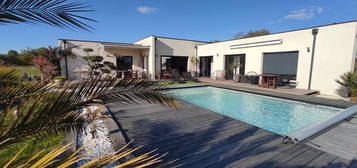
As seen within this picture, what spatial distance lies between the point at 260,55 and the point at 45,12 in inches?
431

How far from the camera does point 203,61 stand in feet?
50.1

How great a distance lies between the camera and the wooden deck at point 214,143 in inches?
95.5

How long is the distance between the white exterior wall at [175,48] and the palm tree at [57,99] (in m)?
11.4

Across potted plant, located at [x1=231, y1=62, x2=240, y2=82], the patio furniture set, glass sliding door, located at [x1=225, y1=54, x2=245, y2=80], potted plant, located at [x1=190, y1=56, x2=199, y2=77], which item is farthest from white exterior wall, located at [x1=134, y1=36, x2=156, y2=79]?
the patio furniture set

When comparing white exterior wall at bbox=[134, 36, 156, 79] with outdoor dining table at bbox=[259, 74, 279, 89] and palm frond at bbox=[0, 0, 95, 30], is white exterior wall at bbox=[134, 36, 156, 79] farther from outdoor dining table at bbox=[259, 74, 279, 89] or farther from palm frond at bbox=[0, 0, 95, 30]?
palm frond at bbox=[0, 0, 95, 30]

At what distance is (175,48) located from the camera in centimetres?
1387

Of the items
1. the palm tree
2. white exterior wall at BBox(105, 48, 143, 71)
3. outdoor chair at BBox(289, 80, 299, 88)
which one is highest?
white exterior wall at BBox(105, 48, 143, 71)

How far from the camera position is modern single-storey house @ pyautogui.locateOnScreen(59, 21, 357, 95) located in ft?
24.1

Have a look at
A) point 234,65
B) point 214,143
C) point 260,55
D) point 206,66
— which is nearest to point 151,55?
point 206,66

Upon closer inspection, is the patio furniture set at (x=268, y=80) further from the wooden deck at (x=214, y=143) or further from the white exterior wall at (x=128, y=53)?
the white exterior wall at (x=128, y=53)

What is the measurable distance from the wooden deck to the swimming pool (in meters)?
1.49

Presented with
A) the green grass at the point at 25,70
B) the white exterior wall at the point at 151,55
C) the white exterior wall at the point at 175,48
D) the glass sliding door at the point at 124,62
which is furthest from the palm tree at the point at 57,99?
the glass sliding door at the point at 124,62

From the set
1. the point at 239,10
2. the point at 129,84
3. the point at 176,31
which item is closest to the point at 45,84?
the point at 129,84

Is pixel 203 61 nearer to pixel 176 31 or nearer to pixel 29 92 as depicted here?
pixel 176 31
